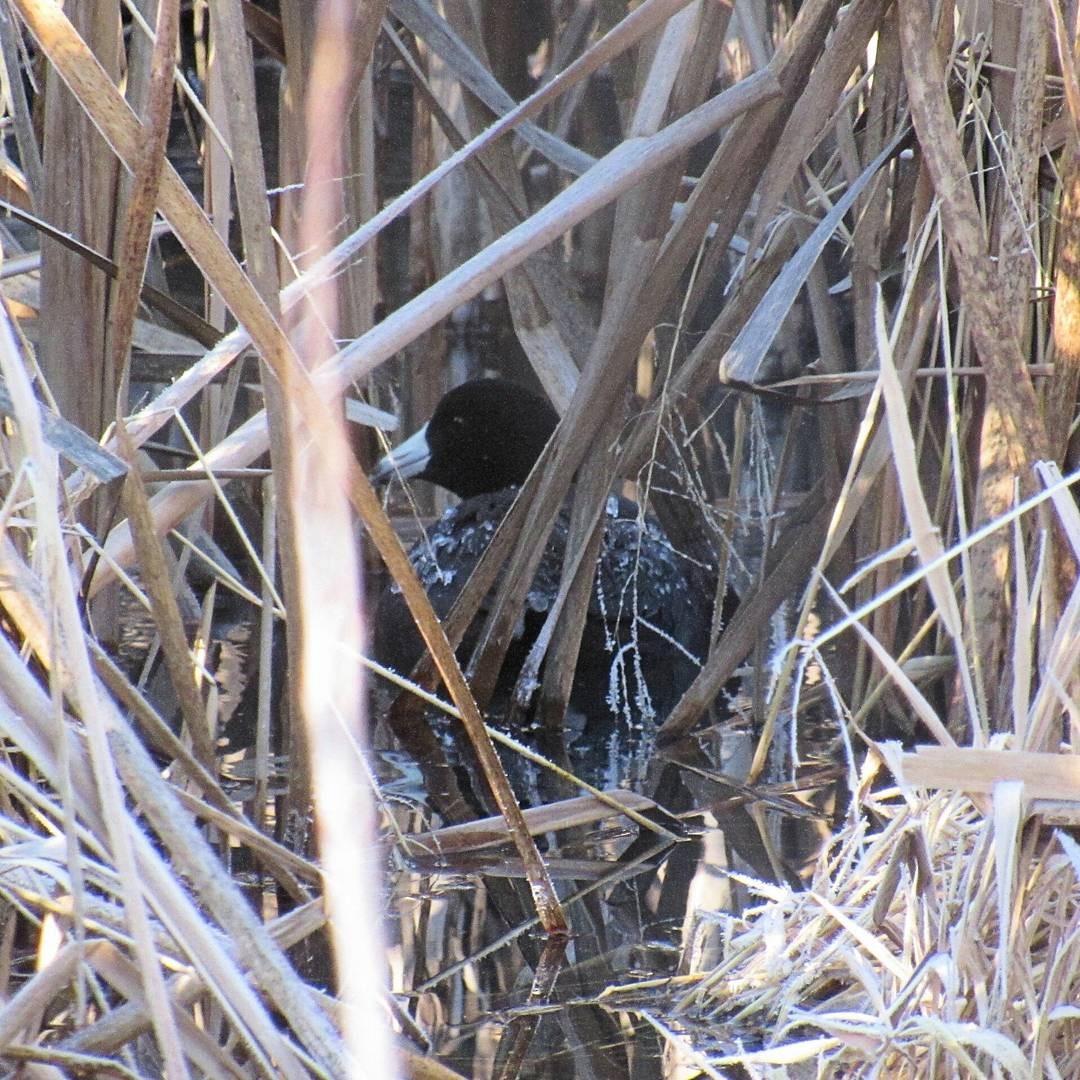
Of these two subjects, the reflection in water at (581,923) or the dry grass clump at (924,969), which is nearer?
the dry grass clump at (924,969)

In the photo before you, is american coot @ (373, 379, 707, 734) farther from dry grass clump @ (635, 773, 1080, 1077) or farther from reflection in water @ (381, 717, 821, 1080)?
dry grass clump @ (635, 773, 1080, 1077)

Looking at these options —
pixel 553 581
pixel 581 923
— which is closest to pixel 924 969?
pixel 581 923

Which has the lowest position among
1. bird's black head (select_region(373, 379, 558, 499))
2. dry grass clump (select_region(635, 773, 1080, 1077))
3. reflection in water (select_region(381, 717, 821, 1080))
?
reflection in water (select_region(381, 717, 821, 1080))

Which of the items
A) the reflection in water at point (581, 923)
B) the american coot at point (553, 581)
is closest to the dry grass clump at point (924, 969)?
the reflection in water at point (581, 923)

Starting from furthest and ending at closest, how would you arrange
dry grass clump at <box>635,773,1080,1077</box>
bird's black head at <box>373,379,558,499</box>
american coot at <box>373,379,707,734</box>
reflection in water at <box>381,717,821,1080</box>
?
bird's black head at <box>373,379,558,499</box>
american coot at <box>373,379,707,734</box>
reflection in water at <box>381,717,821,1080</box>
dry grass clump at <box>635,773,1080,1077</box>

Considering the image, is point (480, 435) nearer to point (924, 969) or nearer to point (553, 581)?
point (553, 581)

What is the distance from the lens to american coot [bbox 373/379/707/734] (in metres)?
2.26

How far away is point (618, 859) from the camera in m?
1.49

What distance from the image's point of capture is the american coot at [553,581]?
226 centimetres

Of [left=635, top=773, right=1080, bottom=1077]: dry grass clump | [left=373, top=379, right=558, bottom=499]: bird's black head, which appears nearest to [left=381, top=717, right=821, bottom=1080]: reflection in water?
[left=635, top=773, right=1080, bottom=1077]: dry grass clump

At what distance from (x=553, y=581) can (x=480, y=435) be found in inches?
28.7

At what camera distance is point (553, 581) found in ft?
8.25

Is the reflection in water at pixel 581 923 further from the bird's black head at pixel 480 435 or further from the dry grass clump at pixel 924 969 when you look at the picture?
the bird's black head at pixel 480 435

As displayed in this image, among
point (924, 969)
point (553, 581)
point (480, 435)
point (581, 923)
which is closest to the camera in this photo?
point (924, 969)
